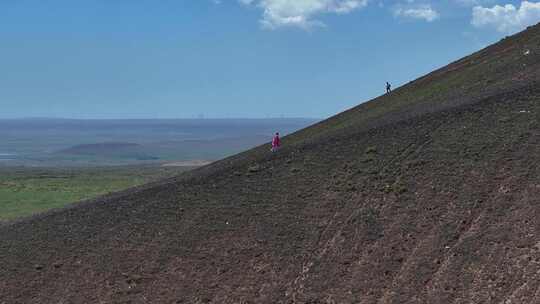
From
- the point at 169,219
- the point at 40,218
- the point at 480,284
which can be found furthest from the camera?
the point at 40,218

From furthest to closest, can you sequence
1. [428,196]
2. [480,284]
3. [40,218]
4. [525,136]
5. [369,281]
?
[40,218] < [525,136] < [428,196] < [369,281] < [480,284]

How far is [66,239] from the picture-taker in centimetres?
2570

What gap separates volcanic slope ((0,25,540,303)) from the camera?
57.9 feet

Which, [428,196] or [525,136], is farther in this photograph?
[525,136]

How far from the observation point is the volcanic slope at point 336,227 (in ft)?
57.9

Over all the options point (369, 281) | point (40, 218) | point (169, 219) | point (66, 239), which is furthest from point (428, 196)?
point (40, 218)

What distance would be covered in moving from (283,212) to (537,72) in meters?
14.8

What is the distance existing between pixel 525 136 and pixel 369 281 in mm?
8942

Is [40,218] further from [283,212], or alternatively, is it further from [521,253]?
[521,253]

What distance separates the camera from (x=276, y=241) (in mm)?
21578

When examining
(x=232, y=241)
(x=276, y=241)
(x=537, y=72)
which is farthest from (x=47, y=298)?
(x=537, y=72)

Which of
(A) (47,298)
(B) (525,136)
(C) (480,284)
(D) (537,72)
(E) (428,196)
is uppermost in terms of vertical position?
(D) (537,72)

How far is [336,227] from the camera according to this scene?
70.3 ft

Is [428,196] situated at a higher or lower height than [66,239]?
higher
